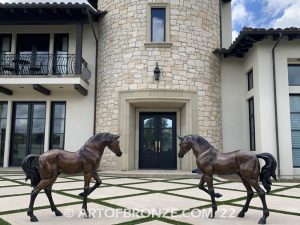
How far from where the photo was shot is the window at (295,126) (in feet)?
32.7

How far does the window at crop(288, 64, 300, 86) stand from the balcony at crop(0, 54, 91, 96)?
24.8ft

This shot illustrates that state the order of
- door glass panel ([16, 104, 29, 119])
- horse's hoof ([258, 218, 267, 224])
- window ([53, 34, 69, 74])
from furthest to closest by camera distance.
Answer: door glass panel ([16, 104, 29, 119]) → window ([53, 34, 69, 74]) → horse's hoof ([258, 218, 267, 224])

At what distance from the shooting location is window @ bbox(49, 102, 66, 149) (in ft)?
40.0

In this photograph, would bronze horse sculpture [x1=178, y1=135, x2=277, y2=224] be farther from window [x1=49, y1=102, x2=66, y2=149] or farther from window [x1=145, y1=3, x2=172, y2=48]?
window [x1=49, y1=102, x2=66, y2=149]

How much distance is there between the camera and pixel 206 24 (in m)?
11.9

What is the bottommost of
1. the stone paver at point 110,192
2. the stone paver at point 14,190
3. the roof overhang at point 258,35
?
the stone paver at point 14,190

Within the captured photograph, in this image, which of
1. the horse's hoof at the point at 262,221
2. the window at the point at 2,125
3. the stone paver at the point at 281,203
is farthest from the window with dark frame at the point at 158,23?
the horse's hoof at the point at 262,221

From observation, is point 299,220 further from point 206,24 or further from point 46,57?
point 46,57

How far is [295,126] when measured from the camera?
10.1 meters

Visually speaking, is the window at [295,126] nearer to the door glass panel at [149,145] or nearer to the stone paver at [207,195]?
the stone paver at [207,195]

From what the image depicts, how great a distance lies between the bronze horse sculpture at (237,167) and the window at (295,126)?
21.2ft

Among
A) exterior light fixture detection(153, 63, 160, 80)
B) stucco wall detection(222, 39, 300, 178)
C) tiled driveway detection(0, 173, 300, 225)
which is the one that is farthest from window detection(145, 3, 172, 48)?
tiled driveway detection(0, 173, 300, 225)

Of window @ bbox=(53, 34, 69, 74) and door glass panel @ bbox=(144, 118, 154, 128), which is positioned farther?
window @ bbox=(53, 34, 69, 74)

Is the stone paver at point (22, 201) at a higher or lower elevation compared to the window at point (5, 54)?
lower
